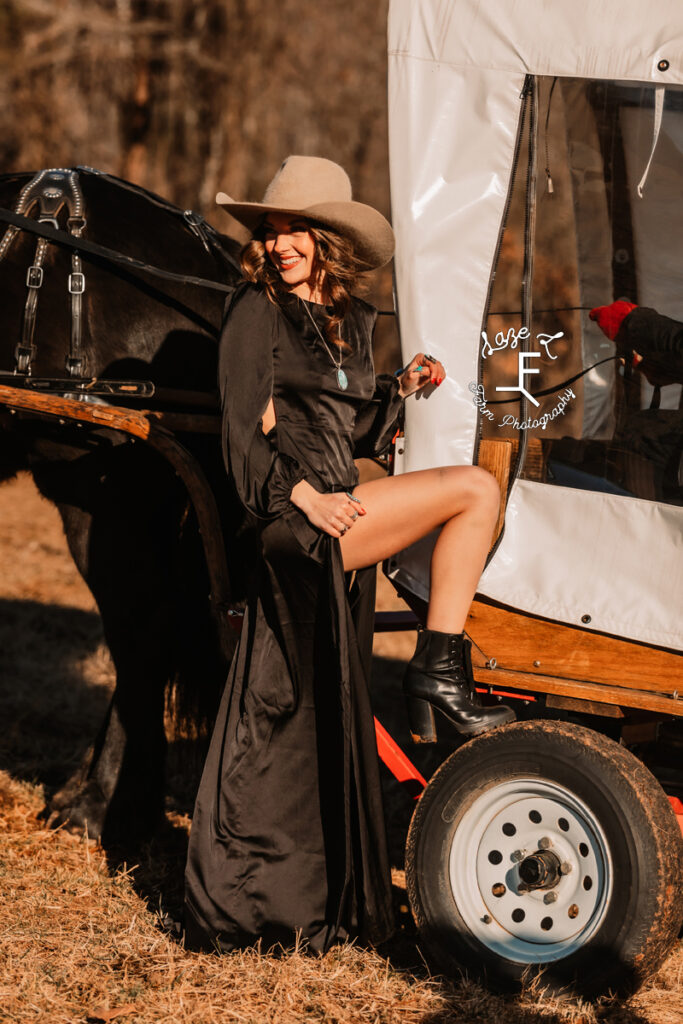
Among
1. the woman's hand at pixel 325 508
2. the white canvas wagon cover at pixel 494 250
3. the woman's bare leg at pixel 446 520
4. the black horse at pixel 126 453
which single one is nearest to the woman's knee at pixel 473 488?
the woman's bare leg at pixel 446 520

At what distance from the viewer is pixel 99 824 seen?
12.3ft

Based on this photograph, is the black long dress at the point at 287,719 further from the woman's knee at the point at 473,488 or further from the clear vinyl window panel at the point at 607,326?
the clear vinyl window panel at the point at 607,326

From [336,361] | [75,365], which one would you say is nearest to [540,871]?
[336,361]

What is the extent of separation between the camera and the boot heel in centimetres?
279

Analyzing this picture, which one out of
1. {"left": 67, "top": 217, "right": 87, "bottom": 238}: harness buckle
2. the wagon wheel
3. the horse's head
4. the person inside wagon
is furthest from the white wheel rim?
{"left": 67, "top": 217, "right": 87, "bottom": 238}: harness buckle

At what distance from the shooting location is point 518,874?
2711 mm

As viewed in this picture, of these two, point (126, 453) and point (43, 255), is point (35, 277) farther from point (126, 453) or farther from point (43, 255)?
point (126, 453)

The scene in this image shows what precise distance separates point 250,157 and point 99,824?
9278mm

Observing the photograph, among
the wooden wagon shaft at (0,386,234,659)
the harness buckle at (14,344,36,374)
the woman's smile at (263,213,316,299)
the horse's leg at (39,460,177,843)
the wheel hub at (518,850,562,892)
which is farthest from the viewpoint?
the horse's leg at (39,460,177,843)

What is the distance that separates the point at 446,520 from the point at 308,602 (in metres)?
0.41

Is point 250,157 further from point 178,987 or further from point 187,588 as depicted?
point 178,987

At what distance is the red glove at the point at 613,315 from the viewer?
3.06m

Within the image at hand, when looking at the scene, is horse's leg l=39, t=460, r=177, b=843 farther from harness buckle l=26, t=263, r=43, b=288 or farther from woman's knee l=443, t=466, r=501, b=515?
woman's knee l=443, t=466, r=501, b=515

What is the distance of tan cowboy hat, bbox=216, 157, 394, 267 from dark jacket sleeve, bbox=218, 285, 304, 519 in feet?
0.85
